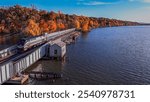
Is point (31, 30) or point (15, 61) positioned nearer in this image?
point (15, 61)

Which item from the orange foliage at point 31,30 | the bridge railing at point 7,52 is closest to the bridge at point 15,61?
the bridge railing at point 7,52

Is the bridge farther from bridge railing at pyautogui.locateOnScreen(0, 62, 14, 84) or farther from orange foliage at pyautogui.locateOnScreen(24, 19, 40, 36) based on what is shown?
orange foliage at pyautogui.locateOnScreen(24, 19, 40, 36)

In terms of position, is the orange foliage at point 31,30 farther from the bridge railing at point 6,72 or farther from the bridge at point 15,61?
the bridge railing at point 6,72

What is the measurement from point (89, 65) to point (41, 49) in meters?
10.0

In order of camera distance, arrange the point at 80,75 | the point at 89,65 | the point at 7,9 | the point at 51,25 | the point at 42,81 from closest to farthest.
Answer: the point at 42,81 → the point at 80,75 → the point at 89,65 → the point at 51,25 → the point at 7,9

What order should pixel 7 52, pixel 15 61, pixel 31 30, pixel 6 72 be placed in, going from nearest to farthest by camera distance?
pixel 6 72
pixel 15 61
pixel 7 52
pixel 31 30

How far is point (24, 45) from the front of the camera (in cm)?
5000

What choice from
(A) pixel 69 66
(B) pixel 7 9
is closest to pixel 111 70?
(A) pixel 69 66

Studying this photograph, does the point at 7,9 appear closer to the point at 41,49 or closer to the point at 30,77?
the point at 41,49

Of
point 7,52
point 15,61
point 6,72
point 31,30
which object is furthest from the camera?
point 31,30

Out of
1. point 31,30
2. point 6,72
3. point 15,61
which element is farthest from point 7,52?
point 31,30

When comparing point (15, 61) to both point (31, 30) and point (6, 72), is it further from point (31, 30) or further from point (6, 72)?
point (31, 30)

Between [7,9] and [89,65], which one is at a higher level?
[7,9]

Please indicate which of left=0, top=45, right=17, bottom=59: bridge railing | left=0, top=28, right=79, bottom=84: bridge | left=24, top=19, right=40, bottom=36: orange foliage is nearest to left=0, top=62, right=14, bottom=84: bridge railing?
left=0, top=28, right=79, bottom=84: bridge
